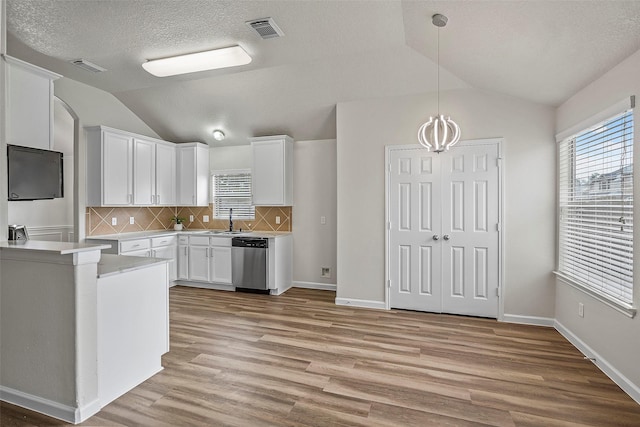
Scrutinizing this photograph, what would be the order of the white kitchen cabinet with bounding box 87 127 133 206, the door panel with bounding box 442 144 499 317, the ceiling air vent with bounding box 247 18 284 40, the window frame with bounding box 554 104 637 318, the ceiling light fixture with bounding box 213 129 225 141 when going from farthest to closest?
1. the ceiling light fixture with bounding box 213 129 225 141
2. the white kitchen cabinet with bounding box 87 127 133 206
3. the door panel with bounding box 442 144 499 317
4. the ceiling air vent with bounding box 247 18 284 40
5. the window frame with bounding box 554 104 637 318

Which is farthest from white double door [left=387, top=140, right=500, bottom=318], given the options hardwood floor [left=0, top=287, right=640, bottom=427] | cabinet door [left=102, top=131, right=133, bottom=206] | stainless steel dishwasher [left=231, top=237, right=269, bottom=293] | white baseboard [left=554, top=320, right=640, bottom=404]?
cabinet door [left=102, top=131, right=133, bottom=206]

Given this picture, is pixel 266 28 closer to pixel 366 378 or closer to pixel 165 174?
pixel 366 378

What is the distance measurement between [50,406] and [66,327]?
1.77ft

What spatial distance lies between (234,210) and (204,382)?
3.70 meters

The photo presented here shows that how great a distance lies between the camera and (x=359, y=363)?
2.85 m

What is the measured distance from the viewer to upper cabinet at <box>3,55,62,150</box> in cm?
253

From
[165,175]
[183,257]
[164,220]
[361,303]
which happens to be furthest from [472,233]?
[164,220]

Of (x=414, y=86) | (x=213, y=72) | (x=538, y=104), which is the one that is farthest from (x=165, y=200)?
(x=538, y=104)

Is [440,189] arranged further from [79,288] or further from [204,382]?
[79,288]

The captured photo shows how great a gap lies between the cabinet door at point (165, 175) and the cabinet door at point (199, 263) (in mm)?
900

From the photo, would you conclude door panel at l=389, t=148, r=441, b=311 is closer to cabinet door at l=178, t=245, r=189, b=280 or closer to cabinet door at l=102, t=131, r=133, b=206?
cabinet door at l=178, t=245, r=189, b=280

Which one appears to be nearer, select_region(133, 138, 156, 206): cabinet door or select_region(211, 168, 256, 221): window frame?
select_region(133, 138, 156, 206): cabinet door

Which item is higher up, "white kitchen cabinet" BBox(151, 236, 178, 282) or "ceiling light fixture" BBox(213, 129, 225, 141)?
"ceiling light fixture" BBox(213, 129, 225, 141)

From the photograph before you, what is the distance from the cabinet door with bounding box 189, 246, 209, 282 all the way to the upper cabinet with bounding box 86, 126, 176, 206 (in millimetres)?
935
